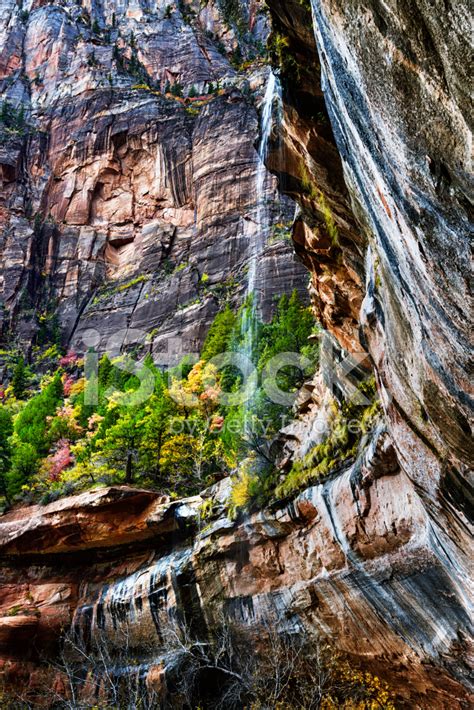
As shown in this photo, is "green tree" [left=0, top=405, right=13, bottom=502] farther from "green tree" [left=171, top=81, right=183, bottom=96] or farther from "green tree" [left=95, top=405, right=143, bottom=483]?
"green tree" [left=171, top=81, right=183, bottom=96]

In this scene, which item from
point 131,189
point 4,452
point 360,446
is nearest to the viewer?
point 360,446

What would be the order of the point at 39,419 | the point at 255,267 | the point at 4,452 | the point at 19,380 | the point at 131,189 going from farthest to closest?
the point at 131,189 < the point at 19,380 < the point at 255,267 < the point at 39,419 < the point at 4,452

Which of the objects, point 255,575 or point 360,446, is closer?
point 360,446

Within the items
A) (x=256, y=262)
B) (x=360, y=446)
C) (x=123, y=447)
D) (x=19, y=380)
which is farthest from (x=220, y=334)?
(x=360, y=446)

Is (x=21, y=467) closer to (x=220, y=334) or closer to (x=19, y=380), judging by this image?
(x=220, y=334)

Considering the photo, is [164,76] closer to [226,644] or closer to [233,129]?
[233,129]

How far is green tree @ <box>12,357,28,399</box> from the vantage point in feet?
139

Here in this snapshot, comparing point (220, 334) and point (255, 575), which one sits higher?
point (220, 334)

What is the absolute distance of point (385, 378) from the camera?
819 cm

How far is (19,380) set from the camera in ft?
141

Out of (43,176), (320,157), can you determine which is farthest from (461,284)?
(43,176)

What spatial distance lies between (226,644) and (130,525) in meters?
5.44
